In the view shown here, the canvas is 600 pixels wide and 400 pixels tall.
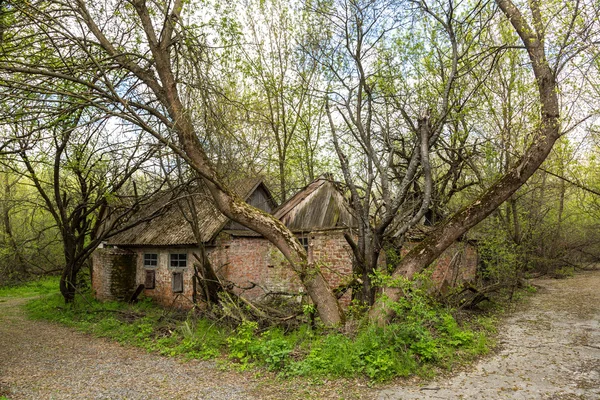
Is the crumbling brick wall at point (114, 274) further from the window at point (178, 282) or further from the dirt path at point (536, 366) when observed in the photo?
the dirt path at point (536, 366)

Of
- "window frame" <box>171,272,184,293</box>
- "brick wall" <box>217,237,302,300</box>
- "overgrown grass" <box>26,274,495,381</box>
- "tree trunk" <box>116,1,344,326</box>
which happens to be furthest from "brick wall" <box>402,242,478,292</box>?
"window frame" <box>171,272,184,293</box>

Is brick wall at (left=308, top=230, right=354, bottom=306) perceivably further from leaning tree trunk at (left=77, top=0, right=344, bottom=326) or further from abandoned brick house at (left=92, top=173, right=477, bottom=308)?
leaning tree trunk at (left=77, top=0, right=344, bottom=326)

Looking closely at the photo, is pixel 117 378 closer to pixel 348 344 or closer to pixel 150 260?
pixel 348 344

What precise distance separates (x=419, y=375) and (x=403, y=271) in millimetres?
2140

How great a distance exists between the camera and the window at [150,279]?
15400mm

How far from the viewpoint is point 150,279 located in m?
15.4

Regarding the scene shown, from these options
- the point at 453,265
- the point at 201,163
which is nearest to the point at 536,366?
the point at 453,265

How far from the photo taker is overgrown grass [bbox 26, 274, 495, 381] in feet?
22.0

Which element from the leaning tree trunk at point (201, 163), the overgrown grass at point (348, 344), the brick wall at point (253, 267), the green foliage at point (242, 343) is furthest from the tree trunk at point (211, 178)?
the brick wall at point (253, 267)

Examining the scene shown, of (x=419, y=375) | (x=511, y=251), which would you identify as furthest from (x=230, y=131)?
(x=511, y=251)

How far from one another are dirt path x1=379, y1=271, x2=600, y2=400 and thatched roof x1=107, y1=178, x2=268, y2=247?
918 cm

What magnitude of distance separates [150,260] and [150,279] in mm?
763

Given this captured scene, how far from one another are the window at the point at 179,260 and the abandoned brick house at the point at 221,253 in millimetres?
37

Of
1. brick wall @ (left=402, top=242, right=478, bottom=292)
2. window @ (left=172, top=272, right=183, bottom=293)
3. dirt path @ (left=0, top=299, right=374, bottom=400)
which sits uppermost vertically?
brick wall @ (left=402, top=242, right=478, bottom=292)
